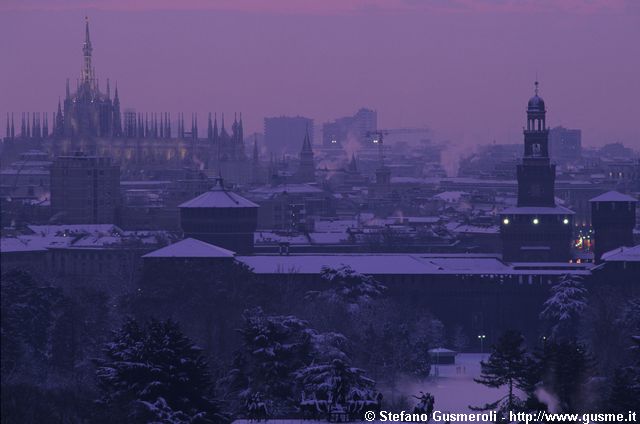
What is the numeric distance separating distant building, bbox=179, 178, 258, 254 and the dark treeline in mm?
16562

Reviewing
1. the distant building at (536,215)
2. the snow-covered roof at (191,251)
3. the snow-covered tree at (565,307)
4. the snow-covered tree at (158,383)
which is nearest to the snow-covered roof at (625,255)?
the snow-covered tree at (565,307)

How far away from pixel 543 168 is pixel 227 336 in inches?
1933

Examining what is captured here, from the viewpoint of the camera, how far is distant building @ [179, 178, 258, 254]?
465 feet

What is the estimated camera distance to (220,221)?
142500 mm

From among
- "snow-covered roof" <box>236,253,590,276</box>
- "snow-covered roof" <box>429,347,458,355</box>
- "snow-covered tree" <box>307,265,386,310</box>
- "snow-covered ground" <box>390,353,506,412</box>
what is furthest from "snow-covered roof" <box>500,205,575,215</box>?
"snow-covered ground" <box>390,353,506,412</box>

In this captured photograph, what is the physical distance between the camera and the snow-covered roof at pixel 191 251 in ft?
423

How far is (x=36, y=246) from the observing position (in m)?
145

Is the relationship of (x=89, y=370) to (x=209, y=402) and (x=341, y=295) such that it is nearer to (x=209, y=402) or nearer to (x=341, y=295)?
(x=209, y=402)

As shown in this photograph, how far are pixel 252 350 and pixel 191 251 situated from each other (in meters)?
48.5

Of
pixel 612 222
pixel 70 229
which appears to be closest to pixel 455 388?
pixel 612 222

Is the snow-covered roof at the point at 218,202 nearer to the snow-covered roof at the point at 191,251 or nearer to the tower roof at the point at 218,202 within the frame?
the tower roof at the point at 218,202

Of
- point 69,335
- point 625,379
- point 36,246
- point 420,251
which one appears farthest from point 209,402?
point 420,251

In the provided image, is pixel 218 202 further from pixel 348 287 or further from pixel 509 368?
pixel 509 368

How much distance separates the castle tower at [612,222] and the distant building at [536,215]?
3.39m
